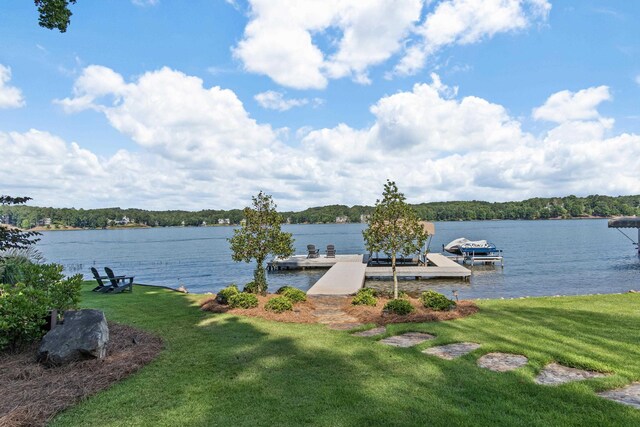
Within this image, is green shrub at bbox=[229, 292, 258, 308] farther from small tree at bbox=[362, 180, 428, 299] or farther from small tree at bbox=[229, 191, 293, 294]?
small tree at bbox=[362, 180, 428, 299]

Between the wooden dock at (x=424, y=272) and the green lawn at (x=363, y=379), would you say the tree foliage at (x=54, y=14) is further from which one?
the wooden dock at (x=424, y=272)

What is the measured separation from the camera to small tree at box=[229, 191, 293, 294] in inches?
610

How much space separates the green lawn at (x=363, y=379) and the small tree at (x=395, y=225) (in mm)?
5194

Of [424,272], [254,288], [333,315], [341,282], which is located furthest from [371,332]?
[424,272]

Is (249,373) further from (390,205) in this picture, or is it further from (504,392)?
(390,205)

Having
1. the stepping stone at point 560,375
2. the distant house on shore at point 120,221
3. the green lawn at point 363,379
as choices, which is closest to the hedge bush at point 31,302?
the green lawn at point 363,379

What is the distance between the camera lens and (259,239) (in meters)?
15.5

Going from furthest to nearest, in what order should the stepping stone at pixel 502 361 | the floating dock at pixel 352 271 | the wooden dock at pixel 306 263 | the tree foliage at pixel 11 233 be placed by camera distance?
→ the wooden dock at pixel 306 263
the floating dock at pixel 352 271
the tree foliage at pixel 11 233
the stepping stone at pixel 502 361

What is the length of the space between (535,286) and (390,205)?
65.2 ft

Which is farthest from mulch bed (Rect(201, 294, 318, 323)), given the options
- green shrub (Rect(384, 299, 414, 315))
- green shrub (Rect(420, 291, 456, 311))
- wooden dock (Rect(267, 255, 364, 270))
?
wooden dock (Rect(267, 255, 364, 270))

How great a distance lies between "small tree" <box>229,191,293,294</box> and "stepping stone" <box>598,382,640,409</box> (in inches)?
467

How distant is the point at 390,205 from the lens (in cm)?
1499

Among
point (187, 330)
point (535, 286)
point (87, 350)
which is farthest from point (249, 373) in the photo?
point (535, 286)

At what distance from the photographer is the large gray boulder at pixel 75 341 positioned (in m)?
6.62
